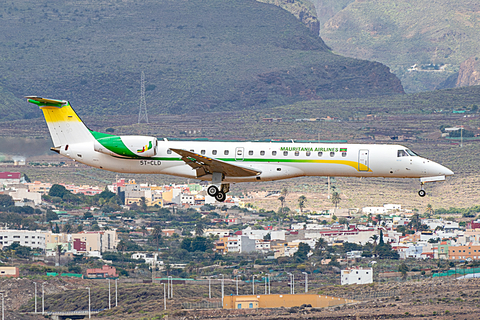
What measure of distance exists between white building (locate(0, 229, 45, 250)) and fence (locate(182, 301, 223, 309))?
5477 centimetres

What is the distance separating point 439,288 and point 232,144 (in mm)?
76508

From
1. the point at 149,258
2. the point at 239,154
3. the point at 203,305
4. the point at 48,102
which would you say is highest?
the point at 48,102

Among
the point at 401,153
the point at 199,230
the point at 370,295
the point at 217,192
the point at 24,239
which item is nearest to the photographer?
the point at 217,192

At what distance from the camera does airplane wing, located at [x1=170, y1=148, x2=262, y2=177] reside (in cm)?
5259

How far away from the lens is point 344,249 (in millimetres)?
165875

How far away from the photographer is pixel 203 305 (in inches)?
4668

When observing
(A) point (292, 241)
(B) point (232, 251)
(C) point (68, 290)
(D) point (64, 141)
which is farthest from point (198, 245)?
(D) point (64, 141)

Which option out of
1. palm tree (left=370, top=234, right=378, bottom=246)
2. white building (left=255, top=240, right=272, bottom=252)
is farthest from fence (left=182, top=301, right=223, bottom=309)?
palm tree (left=370, top=234, right=378, bottom=246)

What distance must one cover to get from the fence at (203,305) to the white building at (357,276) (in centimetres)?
2461

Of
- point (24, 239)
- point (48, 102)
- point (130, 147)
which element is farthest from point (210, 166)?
point (24, 239)

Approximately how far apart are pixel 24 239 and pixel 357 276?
65.0 metres

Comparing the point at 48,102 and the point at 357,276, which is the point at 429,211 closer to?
the point at 357,276

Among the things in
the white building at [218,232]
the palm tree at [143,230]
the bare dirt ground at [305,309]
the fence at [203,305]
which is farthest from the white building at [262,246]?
the fence at [203,305]

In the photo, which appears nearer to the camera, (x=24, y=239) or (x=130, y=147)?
(x=130, y=147)
